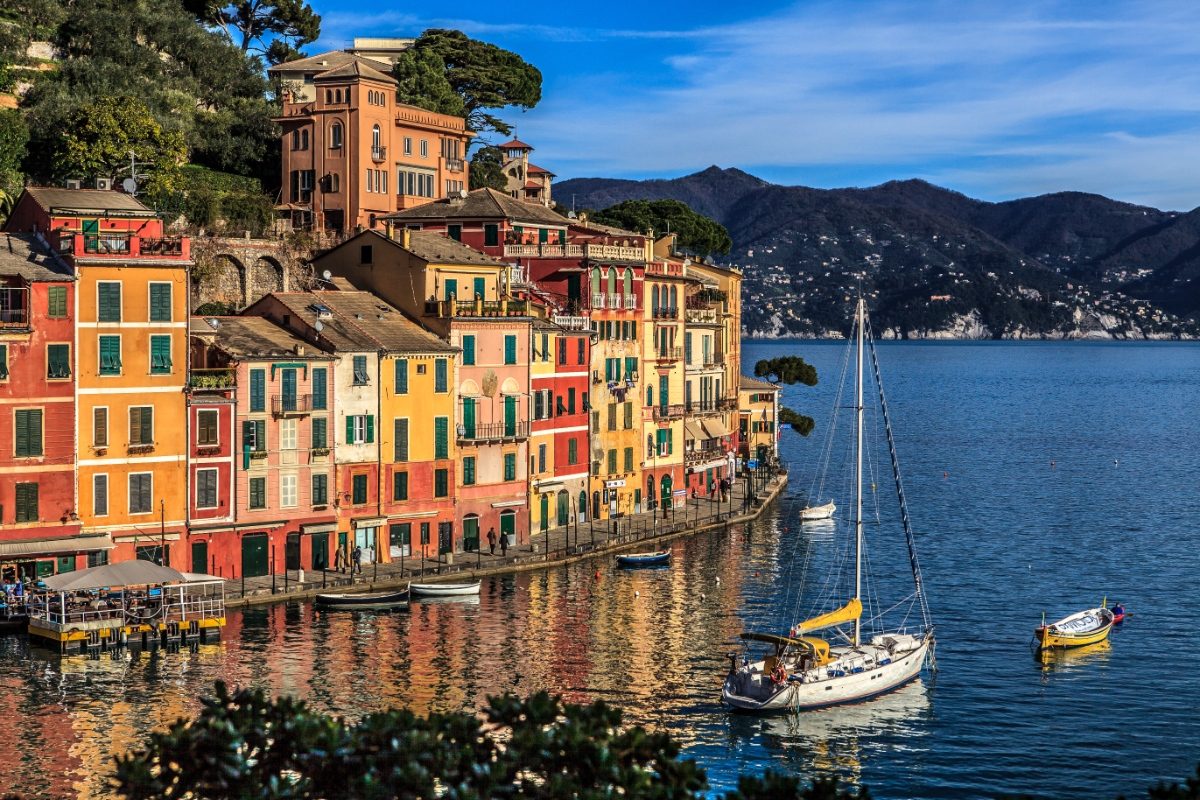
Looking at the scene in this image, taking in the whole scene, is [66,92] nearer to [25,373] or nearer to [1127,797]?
[25,373]

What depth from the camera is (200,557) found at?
2933 inches

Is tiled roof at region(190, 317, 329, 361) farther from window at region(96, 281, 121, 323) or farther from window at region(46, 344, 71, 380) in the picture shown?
window at region(46, 344, 71, 380)

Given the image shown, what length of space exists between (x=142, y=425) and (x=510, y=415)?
73.8 ft

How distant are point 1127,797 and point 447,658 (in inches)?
1036

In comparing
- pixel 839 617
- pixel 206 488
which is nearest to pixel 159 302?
pixel 206 488

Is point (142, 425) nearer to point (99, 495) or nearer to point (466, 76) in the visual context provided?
point (99, 495)

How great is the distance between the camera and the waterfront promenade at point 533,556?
7494cm

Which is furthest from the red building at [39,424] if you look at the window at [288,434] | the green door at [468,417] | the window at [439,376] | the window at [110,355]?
the green door at [468,417]

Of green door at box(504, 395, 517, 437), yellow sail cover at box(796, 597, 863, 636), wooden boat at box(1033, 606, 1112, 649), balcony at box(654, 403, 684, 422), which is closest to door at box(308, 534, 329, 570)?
green door at box(504, 395, 517, 437)

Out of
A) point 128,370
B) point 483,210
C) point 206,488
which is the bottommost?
point 206,488

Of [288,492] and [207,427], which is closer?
[207,427]

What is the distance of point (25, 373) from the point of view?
70.1 m

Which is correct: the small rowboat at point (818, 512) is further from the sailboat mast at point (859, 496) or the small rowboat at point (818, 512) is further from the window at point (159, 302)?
the window at point (159, 302)

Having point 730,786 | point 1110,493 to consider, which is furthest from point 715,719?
point 1110,493
